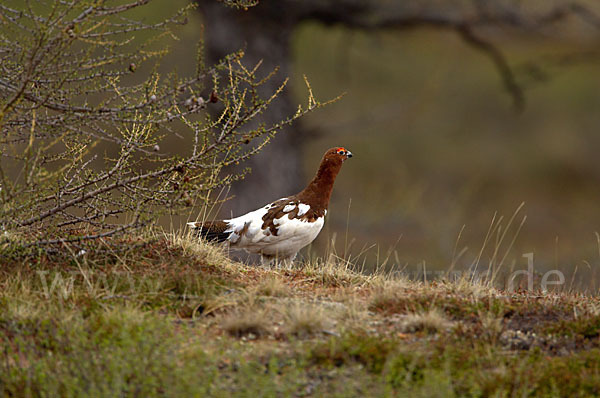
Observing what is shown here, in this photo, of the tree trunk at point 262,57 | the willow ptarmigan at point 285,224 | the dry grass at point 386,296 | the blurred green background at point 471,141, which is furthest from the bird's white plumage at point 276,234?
the blurred green background at point 471,141

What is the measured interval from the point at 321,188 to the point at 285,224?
49 centimetres

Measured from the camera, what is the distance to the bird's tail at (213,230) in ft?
22.3

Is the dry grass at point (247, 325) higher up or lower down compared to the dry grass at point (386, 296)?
higher up

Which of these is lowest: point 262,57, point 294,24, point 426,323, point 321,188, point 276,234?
point 426,323

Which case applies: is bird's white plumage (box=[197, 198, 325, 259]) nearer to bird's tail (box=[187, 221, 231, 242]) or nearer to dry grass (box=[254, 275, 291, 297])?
bird's tail (box=[187, 221, 231, 242])

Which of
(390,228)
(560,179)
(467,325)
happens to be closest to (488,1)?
(390,228)

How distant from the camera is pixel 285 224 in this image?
648 cm

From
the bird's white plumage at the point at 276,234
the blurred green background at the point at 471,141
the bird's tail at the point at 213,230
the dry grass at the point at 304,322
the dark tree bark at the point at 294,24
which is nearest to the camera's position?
the dry grass at the point at 304,322

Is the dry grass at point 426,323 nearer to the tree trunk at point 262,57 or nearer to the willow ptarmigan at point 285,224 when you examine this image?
the willow ptarmigan at point 285,224

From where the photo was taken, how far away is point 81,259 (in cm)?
553

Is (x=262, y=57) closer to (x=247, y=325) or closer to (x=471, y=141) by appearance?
(x=247, y=325)

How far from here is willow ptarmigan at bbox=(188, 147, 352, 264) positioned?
653 centimetres

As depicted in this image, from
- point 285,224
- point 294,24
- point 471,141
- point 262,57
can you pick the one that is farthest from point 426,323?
point 471,141

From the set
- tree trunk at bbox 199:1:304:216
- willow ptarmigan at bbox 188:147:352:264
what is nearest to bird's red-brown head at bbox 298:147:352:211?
willow ptarmigan at bbox 188:147:352:264
